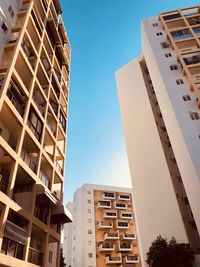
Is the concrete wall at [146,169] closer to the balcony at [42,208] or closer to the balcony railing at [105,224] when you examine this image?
the balcony at [42,208]

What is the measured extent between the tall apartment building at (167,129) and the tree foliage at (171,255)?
1761 mm

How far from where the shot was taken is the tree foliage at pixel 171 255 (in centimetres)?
1948

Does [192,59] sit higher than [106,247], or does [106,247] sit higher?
[192,59]

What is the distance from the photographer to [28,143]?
14.8 meters

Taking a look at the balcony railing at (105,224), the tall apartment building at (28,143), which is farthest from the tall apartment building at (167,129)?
the balcony railing at (105,224)

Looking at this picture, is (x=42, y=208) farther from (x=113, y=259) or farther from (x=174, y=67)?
(x=113, y=259)

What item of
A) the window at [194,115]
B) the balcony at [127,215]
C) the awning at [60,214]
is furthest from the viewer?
the balcony at [127,215]

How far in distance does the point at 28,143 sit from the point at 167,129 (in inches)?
668

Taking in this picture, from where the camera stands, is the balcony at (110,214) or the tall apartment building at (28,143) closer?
the tall apartment building at (28,143)

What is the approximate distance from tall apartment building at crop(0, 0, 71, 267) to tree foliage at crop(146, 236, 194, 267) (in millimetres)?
9473

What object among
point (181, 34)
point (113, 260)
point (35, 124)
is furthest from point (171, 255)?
point (113, 260)

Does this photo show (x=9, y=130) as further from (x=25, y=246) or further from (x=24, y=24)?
(x=24, y=24)

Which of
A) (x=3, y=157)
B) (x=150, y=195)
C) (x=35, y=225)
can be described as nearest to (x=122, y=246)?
(x=150, y=195)

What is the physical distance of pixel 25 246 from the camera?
11.3 meters
